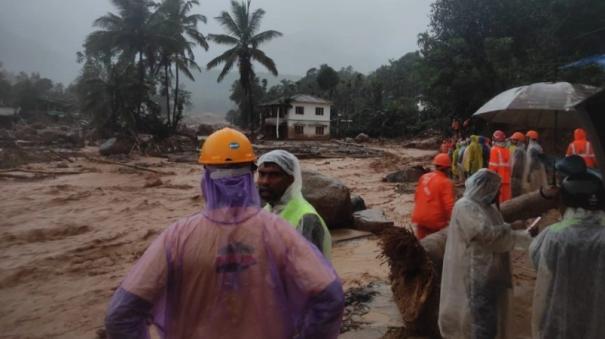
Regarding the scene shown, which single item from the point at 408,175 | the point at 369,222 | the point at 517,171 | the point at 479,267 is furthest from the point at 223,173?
the point at 408,175

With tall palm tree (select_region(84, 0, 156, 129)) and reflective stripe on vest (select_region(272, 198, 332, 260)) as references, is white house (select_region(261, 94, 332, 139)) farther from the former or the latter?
reflective stripe on vest (select_region(272, 198, 332, 260))

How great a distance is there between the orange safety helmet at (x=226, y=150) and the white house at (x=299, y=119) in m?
39.5

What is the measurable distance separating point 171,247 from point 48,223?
9554 mm

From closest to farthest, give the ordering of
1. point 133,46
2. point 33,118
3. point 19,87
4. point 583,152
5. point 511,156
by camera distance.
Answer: point 583,152, point 511,156, point 133,46, point 33,118, point 19,87

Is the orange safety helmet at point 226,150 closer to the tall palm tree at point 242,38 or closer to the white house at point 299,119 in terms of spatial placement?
the tall palm tree at point 242,38

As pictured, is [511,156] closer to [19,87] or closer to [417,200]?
[417,200]

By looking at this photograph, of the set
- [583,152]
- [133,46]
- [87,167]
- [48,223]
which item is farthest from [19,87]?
[583,152]

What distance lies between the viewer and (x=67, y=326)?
480 centimetres

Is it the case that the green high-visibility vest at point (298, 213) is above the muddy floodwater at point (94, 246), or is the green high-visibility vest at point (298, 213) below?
above

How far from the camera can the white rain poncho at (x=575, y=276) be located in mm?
2365

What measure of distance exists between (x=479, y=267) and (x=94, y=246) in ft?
22.8

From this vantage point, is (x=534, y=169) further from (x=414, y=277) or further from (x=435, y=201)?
(x=414, y=277)

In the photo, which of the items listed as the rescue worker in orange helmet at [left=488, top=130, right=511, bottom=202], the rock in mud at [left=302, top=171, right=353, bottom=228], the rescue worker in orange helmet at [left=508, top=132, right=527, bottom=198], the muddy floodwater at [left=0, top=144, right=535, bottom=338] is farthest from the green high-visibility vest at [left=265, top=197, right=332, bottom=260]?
the rescue worker in orange helmet at [left=508, top=132, right=527, bottom=198]

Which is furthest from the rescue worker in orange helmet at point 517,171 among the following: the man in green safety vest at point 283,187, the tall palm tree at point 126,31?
the tall palm tree at point 126,31
